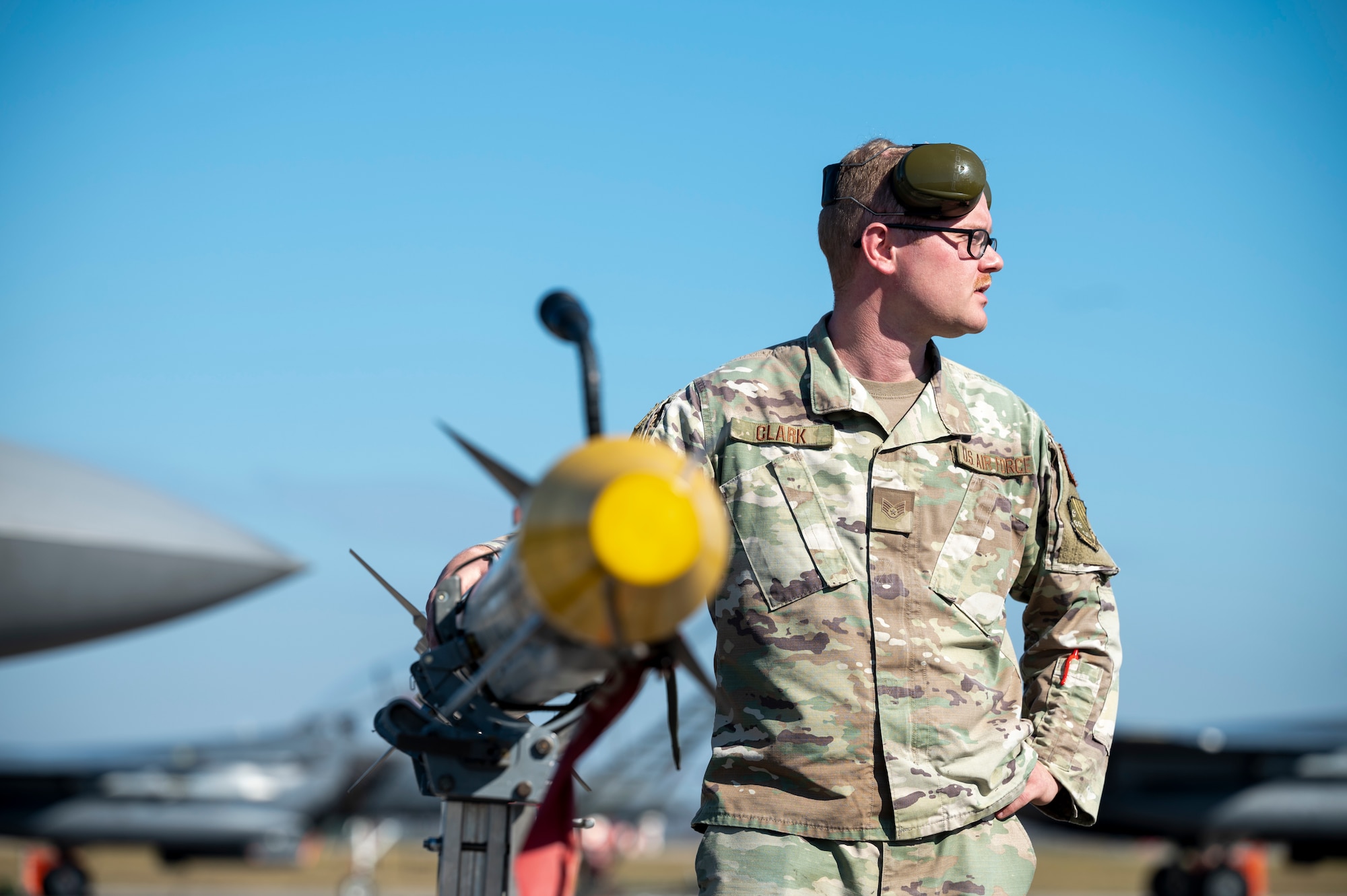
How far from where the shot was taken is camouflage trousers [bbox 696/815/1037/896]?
2.37 m

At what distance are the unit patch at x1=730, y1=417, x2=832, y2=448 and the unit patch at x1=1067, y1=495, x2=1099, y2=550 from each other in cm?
64

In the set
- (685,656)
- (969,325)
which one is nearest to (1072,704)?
(969,325)

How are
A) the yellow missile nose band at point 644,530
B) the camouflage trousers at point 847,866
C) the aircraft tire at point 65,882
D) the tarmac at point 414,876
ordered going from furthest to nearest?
the tarmac at point 414,876
the aircraft tire at point 65,882
the camouflage trousers at point 847,866
the yellow missile nose band at point 644,530

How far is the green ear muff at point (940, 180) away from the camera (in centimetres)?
269

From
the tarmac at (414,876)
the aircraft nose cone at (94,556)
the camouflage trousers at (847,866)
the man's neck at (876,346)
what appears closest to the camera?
the camouflage trousers at (847,866)

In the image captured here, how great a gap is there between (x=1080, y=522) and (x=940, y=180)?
0.89 meters

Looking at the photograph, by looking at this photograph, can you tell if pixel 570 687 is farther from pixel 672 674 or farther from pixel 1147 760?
pixel 1147 760

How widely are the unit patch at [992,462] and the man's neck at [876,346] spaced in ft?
0.78

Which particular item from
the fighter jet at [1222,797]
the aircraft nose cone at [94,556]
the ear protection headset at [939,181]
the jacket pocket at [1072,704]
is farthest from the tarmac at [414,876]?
the ear protection headset at [939,181]

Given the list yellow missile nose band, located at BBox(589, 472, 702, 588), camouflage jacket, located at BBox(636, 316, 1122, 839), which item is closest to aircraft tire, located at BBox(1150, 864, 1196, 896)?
camouflage jacket, located at BBox(636, 316, 1122, 839)

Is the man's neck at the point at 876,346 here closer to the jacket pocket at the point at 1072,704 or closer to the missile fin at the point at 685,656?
the jacket pocket at the point at 1072,704

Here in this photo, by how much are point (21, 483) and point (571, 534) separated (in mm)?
8176

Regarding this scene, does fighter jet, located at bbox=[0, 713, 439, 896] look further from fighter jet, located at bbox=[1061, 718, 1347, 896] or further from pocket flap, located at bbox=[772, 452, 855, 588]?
pocket flap, located at bbox=[772, 452, 855, 588]

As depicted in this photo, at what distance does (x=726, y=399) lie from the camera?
2.75 m
